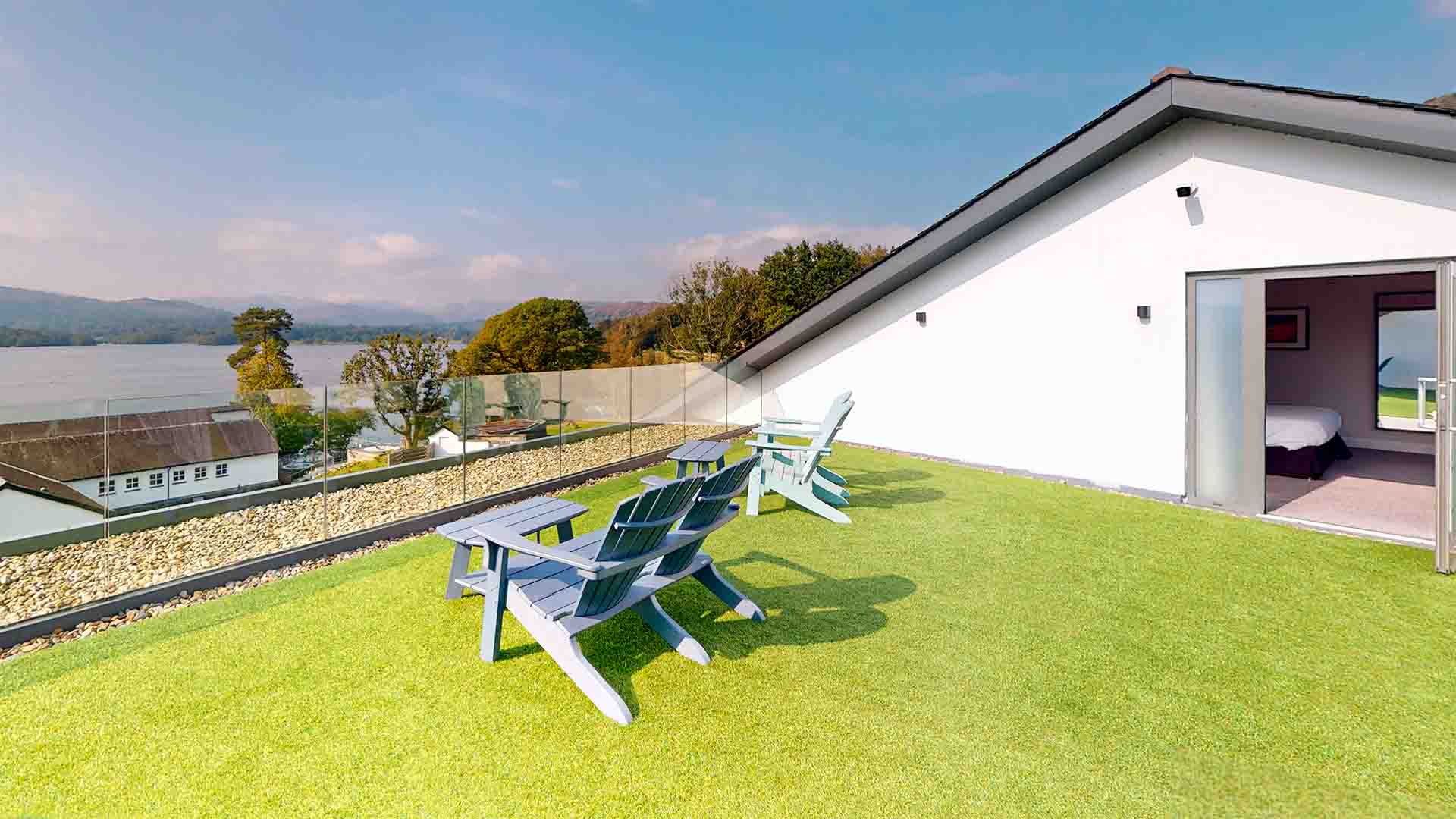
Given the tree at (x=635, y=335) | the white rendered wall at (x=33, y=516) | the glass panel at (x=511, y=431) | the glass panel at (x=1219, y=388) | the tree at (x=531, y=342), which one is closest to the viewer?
the white rendered wall at (x=33, y=516)

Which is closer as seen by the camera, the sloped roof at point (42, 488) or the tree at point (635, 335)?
the sloped roof at point (42, 488)

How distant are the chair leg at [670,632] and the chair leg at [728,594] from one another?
421 millimetres

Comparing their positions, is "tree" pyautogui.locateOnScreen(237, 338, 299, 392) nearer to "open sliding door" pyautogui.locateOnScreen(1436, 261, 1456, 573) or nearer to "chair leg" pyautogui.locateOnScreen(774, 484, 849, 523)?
"chair leg" pyautogui.locateOnScreen(774, 484, 849, 523)

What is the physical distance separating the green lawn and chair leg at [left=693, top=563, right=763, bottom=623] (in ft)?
39.5

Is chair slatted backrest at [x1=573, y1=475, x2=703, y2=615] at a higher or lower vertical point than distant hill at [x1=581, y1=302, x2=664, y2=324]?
lower

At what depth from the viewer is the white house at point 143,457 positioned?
4.22m

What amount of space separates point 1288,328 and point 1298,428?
393 cm

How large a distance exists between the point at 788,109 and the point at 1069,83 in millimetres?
12957

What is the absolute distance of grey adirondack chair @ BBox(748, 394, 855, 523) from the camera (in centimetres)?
664

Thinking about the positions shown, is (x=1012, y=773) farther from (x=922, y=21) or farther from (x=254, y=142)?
(x=254, y=142)

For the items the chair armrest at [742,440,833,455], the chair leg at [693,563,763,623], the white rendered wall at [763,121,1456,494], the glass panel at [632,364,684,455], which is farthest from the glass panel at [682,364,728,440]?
the chair leg at [693,563,763,623]

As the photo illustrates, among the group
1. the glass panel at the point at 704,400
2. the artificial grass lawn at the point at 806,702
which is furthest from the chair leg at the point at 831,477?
the glass panel at the point at 704,400

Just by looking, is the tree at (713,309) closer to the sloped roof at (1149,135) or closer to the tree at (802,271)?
the tree at (802,271)

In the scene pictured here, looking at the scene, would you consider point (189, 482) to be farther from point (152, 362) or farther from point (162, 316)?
point (162, 316)
